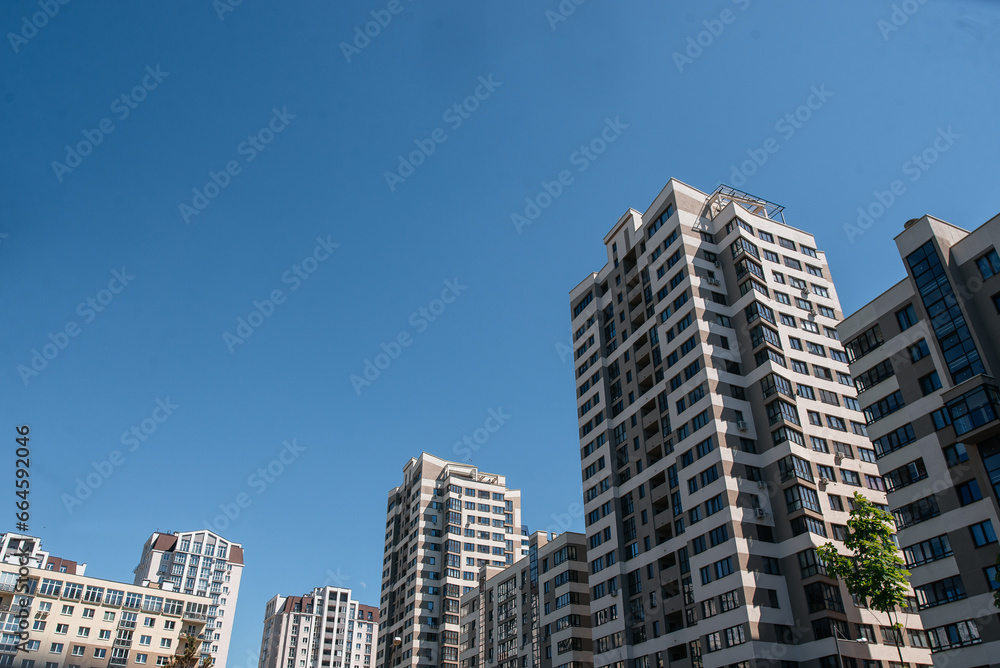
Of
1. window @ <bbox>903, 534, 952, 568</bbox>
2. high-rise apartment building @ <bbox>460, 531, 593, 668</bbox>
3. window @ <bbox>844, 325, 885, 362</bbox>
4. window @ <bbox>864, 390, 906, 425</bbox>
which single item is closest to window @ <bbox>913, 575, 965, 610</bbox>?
window @ <bbox>903, 534, 952, 568</bbox>

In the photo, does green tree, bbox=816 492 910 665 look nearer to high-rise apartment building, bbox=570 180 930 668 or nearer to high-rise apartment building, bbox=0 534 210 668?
high-rise apartment building, bbox=570 180 930 668

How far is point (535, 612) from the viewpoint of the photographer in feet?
326

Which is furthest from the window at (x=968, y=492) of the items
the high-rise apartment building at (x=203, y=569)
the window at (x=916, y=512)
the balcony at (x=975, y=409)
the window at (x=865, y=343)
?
the high-rise apartment building at (x=203, y=569)

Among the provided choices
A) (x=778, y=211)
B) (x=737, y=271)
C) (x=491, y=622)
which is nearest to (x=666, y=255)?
(x=737, y=271)

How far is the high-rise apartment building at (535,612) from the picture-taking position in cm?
8856

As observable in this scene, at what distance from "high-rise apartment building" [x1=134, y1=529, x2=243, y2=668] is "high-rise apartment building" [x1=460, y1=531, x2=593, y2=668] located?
91.1 meters

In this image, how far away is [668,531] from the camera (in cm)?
7638

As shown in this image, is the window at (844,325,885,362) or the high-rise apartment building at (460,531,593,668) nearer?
the window at (844,325,885,362)

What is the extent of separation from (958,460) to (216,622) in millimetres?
A: 174737

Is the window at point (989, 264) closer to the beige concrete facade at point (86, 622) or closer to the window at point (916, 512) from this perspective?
the window at point (916, 512)

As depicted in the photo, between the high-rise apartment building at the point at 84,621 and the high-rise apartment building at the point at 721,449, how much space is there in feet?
209

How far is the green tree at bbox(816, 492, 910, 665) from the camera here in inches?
1993

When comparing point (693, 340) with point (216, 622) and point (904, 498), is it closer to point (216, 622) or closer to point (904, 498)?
point (904, 498)

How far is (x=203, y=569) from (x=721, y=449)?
161m
